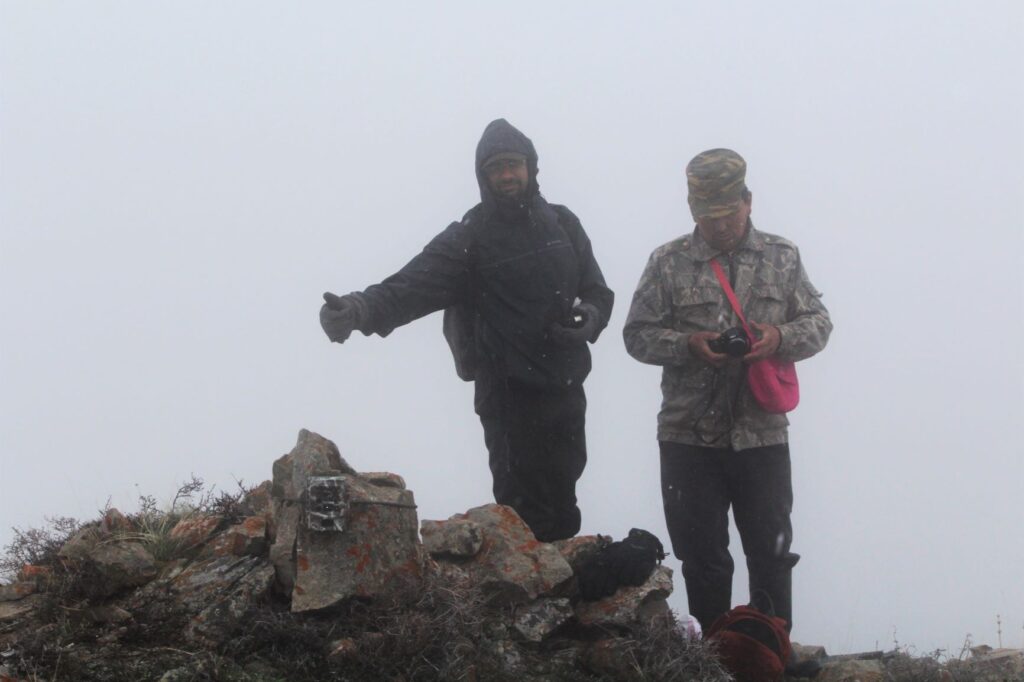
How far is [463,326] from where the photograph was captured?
769 centimetres

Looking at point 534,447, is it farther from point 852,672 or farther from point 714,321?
point 852,672

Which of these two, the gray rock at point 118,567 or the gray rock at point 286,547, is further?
the gray rock at point 286,547

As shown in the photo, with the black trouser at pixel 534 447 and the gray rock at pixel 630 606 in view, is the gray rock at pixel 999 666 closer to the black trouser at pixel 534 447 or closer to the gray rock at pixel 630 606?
the gray rock at pixel 630 606

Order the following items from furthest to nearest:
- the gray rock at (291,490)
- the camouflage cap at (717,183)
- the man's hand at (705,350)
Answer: the camouflage cap at (717,183)
the man's hand at (705,350)
the gray rock at (291,490)

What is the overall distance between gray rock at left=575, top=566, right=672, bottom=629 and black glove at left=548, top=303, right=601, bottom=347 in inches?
58.1

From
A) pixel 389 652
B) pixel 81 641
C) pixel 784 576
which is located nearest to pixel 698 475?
pixel 784 576

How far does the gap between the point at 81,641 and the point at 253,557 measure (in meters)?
0.93

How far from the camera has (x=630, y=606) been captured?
643cm

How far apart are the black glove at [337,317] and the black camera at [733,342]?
6.50 feet

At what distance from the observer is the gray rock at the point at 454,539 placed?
6488 mm

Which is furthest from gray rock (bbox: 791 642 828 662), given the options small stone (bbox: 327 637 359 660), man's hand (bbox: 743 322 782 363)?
small stone (bbox: 327 637 359 660)

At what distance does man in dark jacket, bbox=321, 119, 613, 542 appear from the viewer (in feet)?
24.5

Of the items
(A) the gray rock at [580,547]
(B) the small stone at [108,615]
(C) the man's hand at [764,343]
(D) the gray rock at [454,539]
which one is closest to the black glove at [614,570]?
(A) the gray rock at [580,547]

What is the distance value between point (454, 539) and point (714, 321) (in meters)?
1.90
